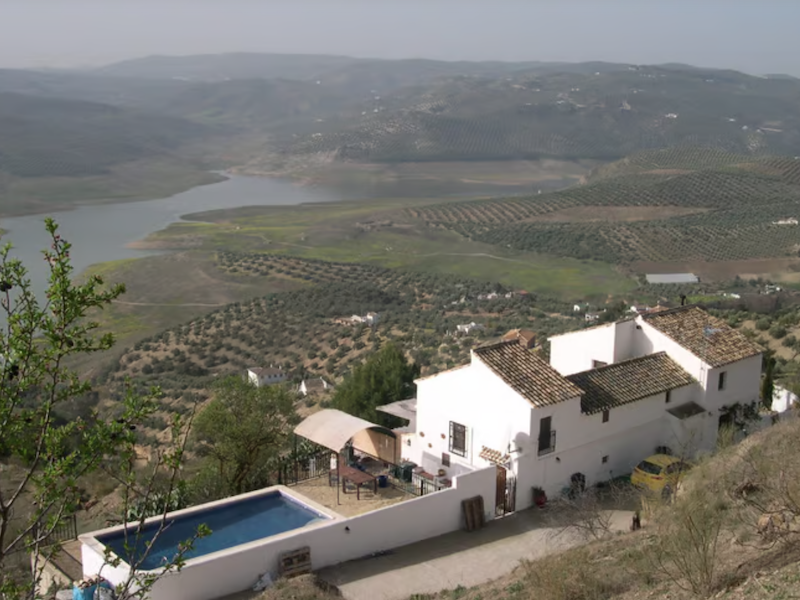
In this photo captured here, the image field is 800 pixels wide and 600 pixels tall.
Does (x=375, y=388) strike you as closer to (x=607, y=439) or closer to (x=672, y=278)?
(x=607, y=439)

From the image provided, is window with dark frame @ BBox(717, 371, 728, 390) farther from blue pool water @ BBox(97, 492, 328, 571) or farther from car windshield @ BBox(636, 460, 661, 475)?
blue pool water @ BBox(97, 492, 328, 571)

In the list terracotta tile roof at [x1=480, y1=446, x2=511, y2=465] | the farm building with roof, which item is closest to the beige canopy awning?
terracotta tile roof at [x1=480, y1=446, x2=511, y2=465]

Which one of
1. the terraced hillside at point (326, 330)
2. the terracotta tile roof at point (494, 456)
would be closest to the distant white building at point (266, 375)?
the terraced hillside at point (326, 330)

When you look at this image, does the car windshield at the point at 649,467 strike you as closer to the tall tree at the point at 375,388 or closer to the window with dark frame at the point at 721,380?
the window with dark frame at the point at 721,380

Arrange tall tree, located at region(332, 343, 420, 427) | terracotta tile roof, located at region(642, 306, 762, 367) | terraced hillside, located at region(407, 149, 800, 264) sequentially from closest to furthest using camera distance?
terracotta tile roof, located at region(642, 306, 762, 367) → tall tree, located at region(332, 343, 420, 427) → terraced hillside, located at region(407, 149, 800, 264)

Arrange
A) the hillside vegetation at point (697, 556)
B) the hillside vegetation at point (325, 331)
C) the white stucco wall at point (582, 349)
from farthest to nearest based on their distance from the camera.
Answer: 1. the hillside vegetation at point (325, 331)
2. the white stucco wall at point (582, 349)
3. the hillside vegetation at point (697, 556)

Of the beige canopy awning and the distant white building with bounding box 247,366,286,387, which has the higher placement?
the beige canopy awning

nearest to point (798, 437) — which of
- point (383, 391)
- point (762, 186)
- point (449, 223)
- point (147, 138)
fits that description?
point (383, 391)
